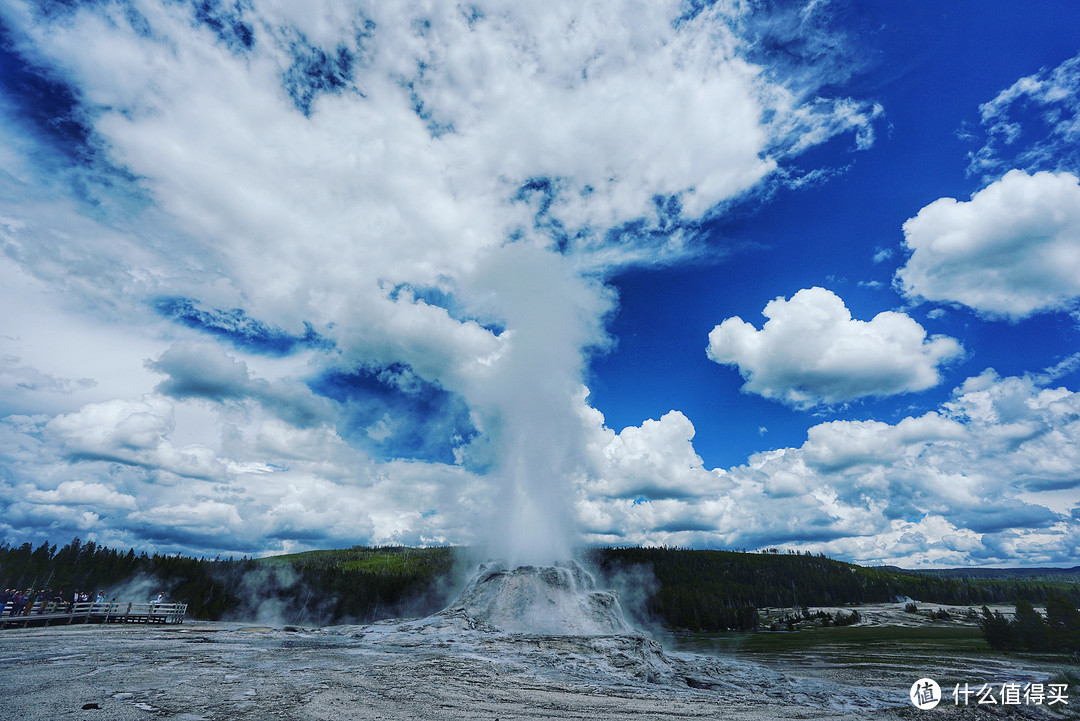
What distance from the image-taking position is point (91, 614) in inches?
1364

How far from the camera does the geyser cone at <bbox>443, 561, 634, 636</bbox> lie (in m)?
32.1

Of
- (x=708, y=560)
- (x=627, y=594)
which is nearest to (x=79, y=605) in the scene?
(x=627, y=594)

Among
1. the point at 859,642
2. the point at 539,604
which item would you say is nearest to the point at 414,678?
the point at 539,604

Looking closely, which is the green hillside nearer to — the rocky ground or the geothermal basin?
the geothermal basin

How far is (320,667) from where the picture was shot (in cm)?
1872

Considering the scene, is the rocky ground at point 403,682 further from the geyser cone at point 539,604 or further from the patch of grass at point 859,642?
the patch of grass at point 859,642

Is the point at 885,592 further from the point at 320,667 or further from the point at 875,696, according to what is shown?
the point at 320,667

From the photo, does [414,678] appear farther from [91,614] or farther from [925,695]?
[91,614]

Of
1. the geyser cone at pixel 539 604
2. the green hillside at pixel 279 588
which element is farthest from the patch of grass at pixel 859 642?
the green hillside at pixel 279 588

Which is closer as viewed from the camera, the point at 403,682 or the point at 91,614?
the point at 403,682

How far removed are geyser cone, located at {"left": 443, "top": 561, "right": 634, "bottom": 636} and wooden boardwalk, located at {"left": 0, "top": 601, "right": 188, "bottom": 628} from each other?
23147 millimetres

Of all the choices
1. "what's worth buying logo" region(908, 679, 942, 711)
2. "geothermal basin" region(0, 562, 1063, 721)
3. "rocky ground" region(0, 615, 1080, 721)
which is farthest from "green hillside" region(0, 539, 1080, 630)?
"what's worth buying logo" region(908, 679, 942, 711)

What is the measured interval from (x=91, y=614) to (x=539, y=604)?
31823 millimetres

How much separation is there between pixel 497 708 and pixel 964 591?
652 ft
